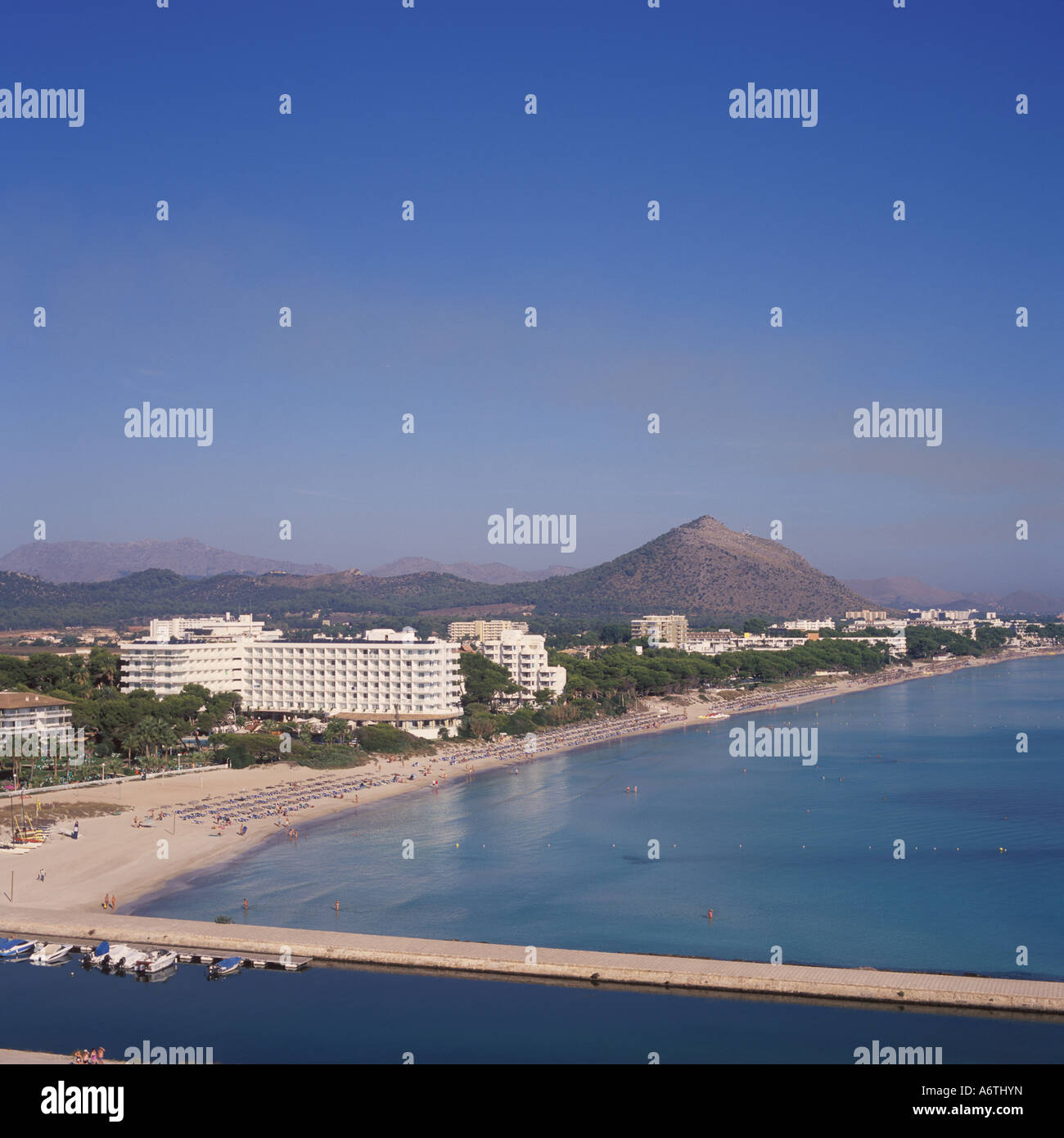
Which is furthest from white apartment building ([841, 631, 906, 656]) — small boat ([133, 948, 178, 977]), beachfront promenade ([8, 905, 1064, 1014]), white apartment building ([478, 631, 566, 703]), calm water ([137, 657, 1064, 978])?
small boat ([133, 948, 178, 977])

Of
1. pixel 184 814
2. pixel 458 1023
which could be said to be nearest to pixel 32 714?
pixel 184 814

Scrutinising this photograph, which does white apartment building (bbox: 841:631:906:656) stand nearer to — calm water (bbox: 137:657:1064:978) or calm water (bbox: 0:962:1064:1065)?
calm water (bbox: 137:657:1064:978)

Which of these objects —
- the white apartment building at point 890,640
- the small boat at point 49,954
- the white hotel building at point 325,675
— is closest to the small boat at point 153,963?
the small boat at point 49,954

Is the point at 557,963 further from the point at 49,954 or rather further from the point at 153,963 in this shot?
the point at 49,954

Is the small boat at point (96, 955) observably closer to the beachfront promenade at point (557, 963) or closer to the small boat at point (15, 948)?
the beachfront promenade at point (557, 963)

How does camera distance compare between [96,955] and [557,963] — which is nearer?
[557,963]
